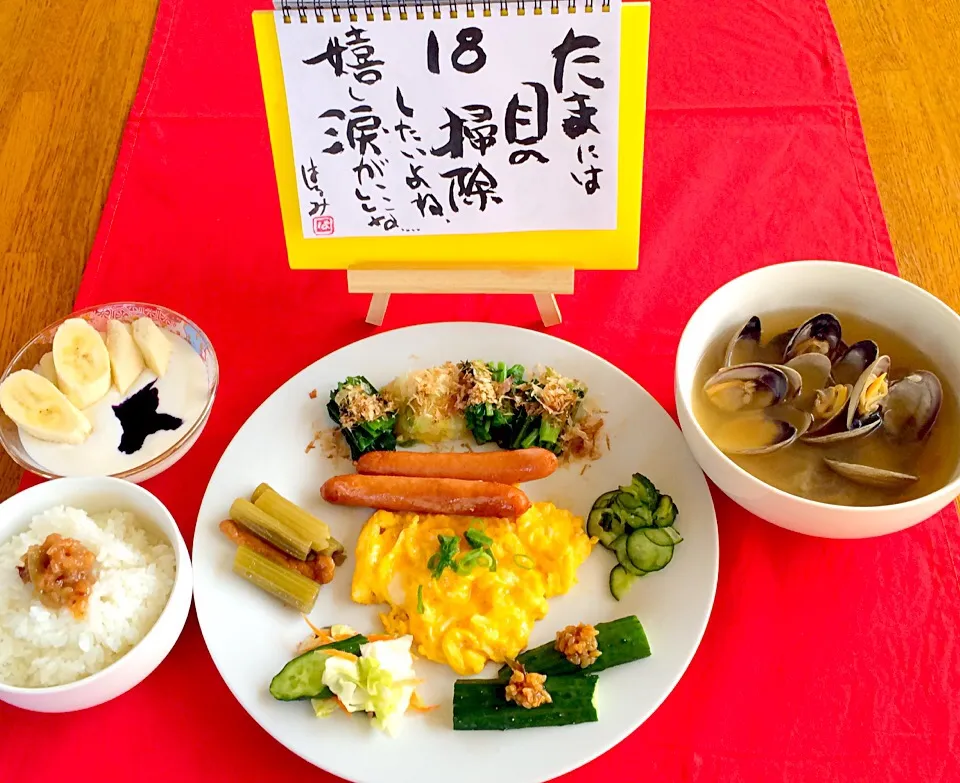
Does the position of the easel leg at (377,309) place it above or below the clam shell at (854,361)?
below

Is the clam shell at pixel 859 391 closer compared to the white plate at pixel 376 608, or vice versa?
the white plate at pixel 376 608

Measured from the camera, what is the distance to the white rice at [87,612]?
84.0 inches

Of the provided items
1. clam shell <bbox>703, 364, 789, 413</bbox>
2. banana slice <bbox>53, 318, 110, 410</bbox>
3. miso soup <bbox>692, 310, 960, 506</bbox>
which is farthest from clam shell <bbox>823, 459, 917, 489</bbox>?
banana slice <bbox>53, 318, 110, 410</bbox>

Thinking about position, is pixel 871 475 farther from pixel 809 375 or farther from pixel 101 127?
pixel 101 127

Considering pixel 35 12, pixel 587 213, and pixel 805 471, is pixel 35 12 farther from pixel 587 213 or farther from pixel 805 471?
pixel 805 471

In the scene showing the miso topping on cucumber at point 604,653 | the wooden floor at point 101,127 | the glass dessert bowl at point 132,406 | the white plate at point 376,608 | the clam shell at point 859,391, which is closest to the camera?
the white plate at point 376,608

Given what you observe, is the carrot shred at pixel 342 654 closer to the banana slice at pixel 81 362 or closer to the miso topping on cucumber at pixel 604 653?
the miso topping on cucumber at pixel 604 653

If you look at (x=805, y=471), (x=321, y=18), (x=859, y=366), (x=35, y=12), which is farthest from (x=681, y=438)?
(x=35, y=12)

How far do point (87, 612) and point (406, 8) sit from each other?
5.72ft

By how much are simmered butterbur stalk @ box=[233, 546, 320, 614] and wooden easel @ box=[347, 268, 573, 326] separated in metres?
0.88

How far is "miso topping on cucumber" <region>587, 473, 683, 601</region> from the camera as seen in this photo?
2.31 m

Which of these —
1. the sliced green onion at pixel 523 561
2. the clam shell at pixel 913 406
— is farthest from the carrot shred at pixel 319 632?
the clam shell at pixel 913 406

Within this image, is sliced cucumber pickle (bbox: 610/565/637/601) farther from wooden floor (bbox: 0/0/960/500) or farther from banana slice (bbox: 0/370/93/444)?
banana slice (bbox: 0/370/93/444)

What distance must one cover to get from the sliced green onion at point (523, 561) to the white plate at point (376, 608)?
13 centimetres
